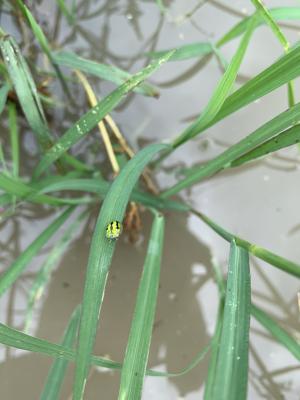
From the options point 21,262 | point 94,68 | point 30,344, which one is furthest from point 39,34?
point 30,344

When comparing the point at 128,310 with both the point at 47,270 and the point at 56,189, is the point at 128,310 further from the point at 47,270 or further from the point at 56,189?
the point at 56,189

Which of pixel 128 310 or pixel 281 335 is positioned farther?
pixel 128 310

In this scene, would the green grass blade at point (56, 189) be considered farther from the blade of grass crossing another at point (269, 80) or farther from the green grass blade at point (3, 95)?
the blade of grass crossing another at point (269, 80)

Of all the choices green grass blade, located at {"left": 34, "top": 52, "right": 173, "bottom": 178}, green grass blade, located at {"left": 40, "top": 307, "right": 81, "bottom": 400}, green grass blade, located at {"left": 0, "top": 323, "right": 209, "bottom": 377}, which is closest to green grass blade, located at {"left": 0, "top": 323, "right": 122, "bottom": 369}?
green grass blade, located at {"left": 0, "top": 323, "right": 209, "bottom": 377}

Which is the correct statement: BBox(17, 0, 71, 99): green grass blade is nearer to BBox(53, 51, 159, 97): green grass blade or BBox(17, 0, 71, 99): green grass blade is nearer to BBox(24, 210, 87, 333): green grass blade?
BBox(53, 51, 159, 97): green grass blade

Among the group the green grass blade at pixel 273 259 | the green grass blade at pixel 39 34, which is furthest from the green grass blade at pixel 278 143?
the green grass blade at pixel 39 34

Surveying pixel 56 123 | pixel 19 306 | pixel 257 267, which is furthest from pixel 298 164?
pixel 19 306
